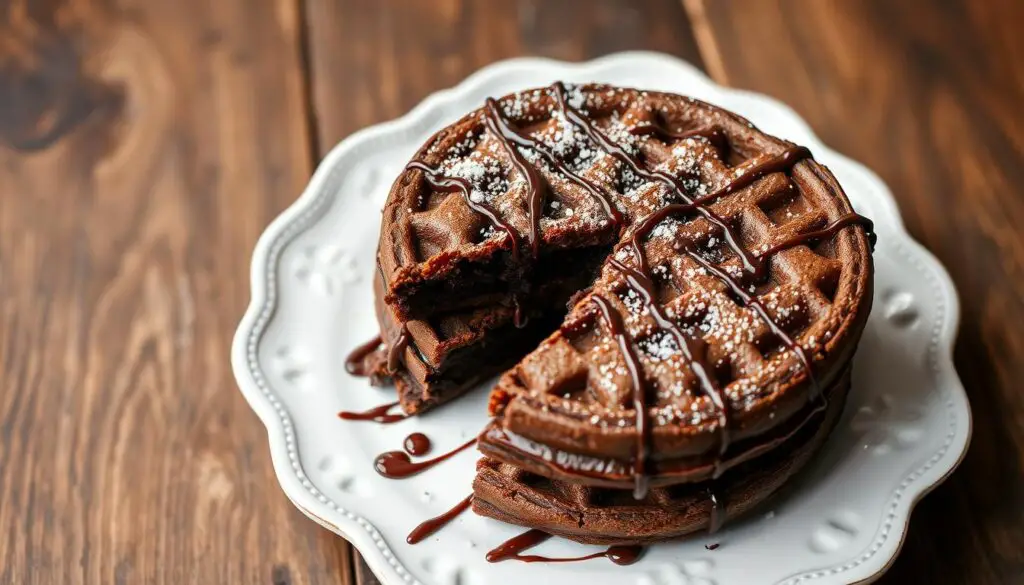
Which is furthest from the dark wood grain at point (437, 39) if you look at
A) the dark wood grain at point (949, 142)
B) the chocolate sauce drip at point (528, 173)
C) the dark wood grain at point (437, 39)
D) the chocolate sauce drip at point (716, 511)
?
the chocolate sauce drip at point (716, 511)

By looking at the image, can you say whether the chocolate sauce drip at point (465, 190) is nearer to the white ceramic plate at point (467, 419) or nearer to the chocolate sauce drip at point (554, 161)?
the chocolate sauce drip at point (554, 161)

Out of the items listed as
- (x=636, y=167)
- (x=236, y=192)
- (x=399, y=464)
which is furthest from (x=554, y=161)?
(x=236, y=192)

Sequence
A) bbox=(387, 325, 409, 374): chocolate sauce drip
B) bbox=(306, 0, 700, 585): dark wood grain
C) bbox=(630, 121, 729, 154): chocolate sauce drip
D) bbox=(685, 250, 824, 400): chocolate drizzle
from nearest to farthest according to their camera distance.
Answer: bbox=(685, 250, 824, 400): chocolate drizzle, bbox=(387, 325, 409, 374): chocolate sauce drip, bbox=(630, 121, 729, 154): chocolate sauce drip, bbox=(306, 0, 700, 585): dark wood grain

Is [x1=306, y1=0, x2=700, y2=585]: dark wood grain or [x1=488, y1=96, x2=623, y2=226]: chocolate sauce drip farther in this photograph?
[x1=306, y1=0, x2=700, y2=585]: dark wood grain

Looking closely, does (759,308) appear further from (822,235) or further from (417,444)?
(417,444)

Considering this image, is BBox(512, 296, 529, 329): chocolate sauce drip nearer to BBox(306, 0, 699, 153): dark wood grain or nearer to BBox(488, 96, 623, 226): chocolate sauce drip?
BBox(488, 96, 623, 226): chocolate sauce drip

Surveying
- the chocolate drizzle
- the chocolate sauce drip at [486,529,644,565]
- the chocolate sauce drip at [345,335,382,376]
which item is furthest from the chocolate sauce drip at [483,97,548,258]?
the chocolate sauce drip at [486,529,644,565]
